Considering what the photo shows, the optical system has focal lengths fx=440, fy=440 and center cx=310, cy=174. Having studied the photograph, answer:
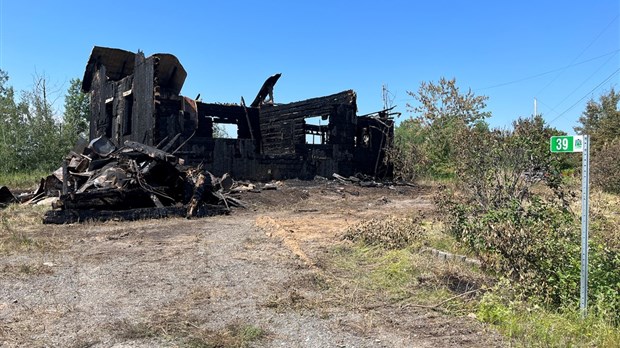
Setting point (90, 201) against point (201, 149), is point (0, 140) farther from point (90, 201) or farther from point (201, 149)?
point (90, 201)

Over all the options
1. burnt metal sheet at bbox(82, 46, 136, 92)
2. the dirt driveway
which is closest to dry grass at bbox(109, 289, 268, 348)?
the dirt driveway

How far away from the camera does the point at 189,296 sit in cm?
455

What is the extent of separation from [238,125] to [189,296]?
17295mm

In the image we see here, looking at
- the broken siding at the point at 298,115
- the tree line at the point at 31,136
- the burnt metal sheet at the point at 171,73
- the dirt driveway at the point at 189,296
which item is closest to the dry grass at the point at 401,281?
the dirt driveway at the point at 189,296

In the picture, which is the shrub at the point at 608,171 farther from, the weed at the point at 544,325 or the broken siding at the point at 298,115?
the weed at the point at 544,325

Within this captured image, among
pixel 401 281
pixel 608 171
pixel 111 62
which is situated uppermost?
pixel 111 62

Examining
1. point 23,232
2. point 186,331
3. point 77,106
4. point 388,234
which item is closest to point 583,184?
point 186,331

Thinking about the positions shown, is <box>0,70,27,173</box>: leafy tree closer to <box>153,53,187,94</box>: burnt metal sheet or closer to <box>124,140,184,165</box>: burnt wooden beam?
<box>153,53,187,94</box>: burnt metal sheet

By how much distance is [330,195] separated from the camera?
52.1 feet

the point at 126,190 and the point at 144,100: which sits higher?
the point at 144,100

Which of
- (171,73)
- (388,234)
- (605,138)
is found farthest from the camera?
(605,138)

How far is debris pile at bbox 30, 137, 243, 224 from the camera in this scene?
979cm

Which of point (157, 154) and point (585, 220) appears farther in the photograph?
point (157, 154)

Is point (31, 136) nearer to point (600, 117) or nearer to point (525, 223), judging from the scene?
point (525, 223)
